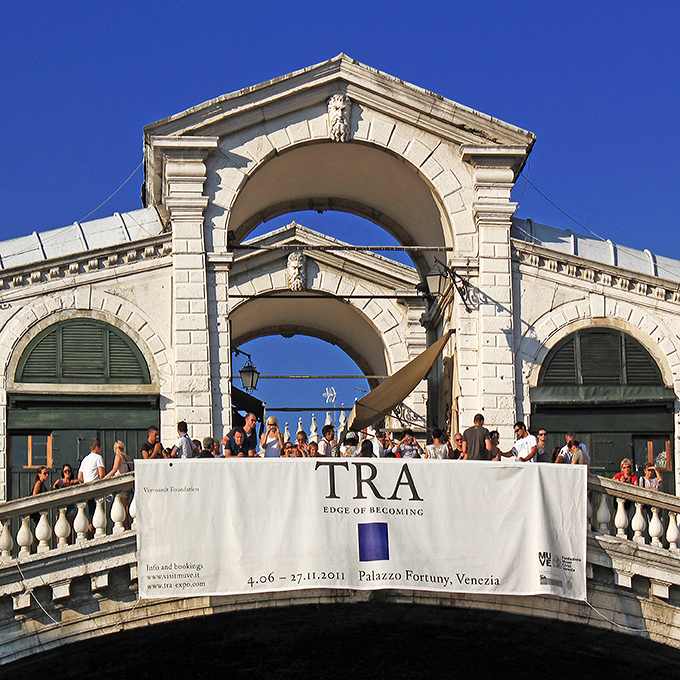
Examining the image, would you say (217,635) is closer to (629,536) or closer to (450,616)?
(450,616)

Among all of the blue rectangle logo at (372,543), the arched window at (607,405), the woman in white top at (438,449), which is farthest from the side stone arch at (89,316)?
the arched window at (607,405)

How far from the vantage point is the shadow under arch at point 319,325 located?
33.0m

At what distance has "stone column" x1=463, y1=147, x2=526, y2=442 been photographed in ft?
78.4

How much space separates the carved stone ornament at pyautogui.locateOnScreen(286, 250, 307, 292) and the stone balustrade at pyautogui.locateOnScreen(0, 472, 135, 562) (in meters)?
13.0

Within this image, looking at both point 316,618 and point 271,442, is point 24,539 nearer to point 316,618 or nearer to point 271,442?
point 271,442

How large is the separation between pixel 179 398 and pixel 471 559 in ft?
20.9

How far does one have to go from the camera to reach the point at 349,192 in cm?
2781

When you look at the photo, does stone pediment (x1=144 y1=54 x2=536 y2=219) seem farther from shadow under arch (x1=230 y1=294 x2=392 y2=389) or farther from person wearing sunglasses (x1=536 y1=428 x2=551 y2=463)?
shadow under arch (x1=230 y1=294 x2=392 y2=389)

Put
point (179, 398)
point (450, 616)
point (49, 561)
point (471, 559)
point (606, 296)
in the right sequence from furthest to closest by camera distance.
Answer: point (606, 296) → point (179, 398) → point (450, 616) → point (471, 559) → point (49, 561)

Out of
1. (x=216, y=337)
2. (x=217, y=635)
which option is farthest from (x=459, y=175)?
(x=217, y=635)

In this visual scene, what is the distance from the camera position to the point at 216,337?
23.7 meters

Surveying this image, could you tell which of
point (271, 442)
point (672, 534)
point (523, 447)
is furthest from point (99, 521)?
point (672, 534)

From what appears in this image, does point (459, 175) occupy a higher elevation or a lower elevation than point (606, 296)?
higher

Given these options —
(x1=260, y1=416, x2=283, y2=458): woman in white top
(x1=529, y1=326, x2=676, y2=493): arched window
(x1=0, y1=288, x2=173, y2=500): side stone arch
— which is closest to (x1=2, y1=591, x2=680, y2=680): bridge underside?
(x1=260, y1=416, x2=283, y2=458): woman in white top
